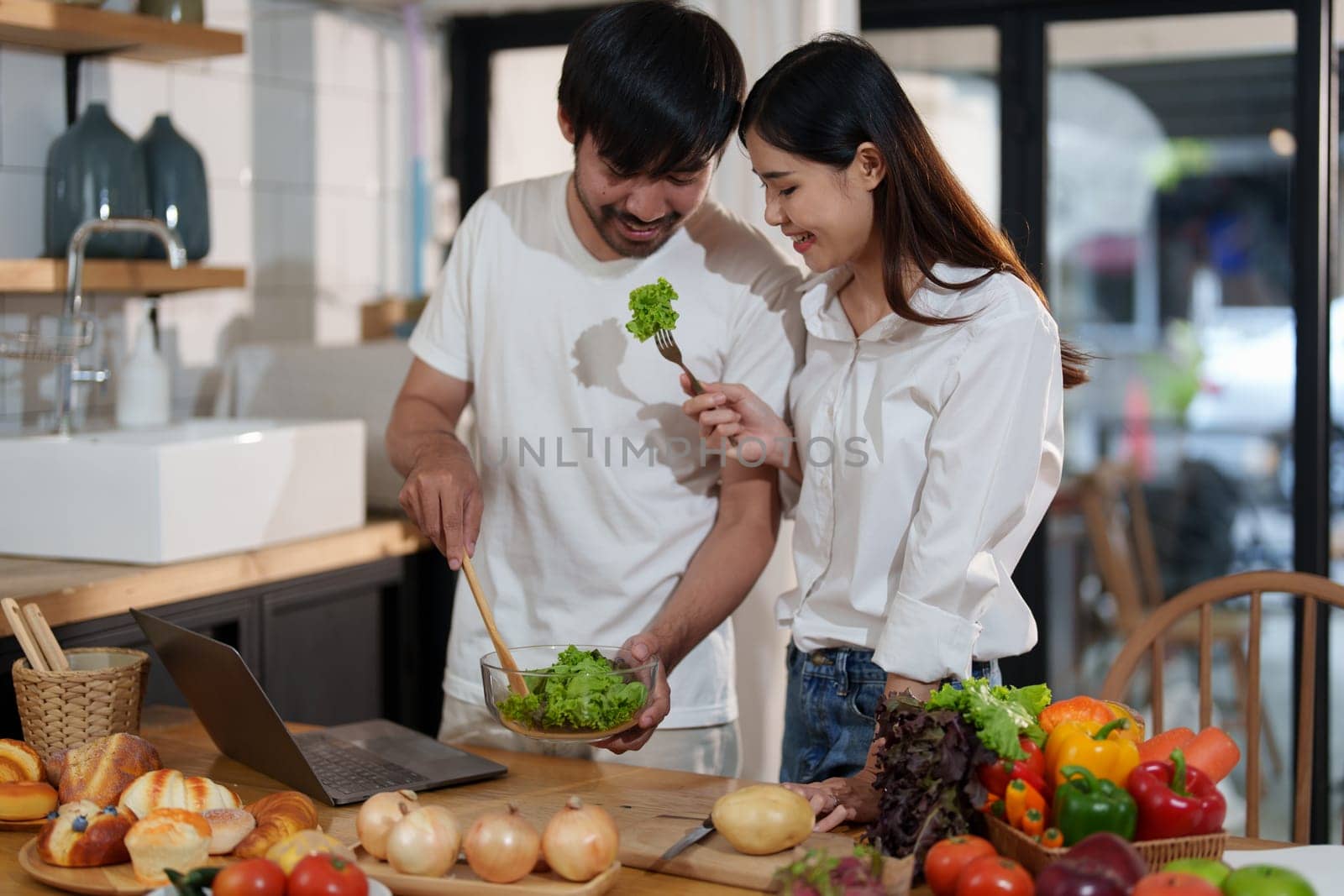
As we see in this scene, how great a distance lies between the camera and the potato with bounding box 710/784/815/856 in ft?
4.50

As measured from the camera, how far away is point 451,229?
3646 millimetres

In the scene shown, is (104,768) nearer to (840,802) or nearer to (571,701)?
(571,701)

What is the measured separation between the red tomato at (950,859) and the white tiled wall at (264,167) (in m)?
2.07

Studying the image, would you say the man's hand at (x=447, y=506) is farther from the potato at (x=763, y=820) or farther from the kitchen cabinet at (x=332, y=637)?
the kitchen cabinet at (x=332, y=637)

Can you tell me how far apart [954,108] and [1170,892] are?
2495 mm

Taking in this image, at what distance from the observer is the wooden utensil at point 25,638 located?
68.0 inches

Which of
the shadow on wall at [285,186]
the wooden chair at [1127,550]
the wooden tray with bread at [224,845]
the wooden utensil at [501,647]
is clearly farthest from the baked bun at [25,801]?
the wooden chair at [1127,550]

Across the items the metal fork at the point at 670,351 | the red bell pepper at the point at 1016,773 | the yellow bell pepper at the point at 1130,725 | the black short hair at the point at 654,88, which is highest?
the black short hair at the point at 654,88

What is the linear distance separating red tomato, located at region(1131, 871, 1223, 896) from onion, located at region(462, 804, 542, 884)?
0.53 meters

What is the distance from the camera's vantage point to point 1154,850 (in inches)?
49.3

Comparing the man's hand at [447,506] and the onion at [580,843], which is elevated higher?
the man's hand at [447,506]

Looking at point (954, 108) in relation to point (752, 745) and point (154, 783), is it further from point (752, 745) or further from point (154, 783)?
point (154, 783)

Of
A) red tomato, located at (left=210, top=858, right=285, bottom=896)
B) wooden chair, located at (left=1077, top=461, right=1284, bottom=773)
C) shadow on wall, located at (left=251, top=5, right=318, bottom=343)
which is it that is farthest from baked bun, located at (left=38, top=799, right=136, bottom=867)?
wooden chair, located at (left=1077, top=461, right=1284, bottom=773)

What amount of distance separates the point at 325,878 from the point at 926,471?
85 centimetres
